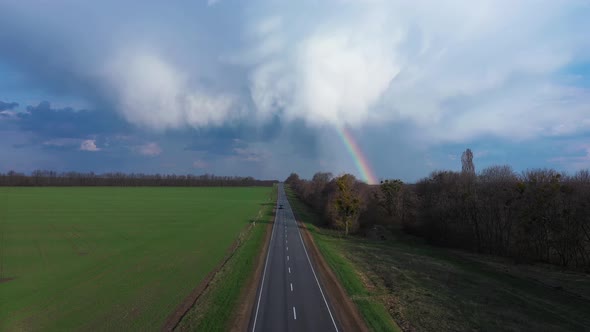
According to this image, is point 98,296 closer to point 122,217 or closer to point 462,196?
point 462,196

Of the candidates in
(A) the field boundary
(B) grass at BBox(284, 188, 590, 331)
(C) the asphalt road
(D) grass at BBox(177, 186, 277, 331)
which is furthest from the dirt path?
(B) grass at BBox(284, 188, 590, 331)

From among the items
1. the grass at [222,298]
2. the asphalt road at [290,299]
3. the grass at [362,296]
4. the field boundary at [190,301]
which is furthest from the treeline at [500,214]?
the field boundary at [190,301]

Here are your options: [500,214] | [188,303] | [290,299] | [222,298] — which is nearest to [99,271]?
[188,303]

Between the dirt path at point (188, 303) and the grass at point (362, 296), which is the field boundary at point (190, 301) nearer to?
the dirt path at point (188, 303)

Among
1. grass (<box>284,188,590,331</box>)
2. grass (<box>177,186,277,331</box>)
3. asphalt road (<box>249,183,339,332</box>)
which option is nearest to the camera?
asphalt road (<box>249,183,339,332</box>)

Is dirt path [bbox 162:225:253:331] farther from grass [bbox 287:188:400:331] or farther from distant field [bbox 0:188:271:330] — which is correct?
grass [bbox 287:188:400:331]

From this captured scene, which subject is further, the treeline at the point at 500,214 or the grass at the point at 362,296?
the treeline at the point at 500,214
